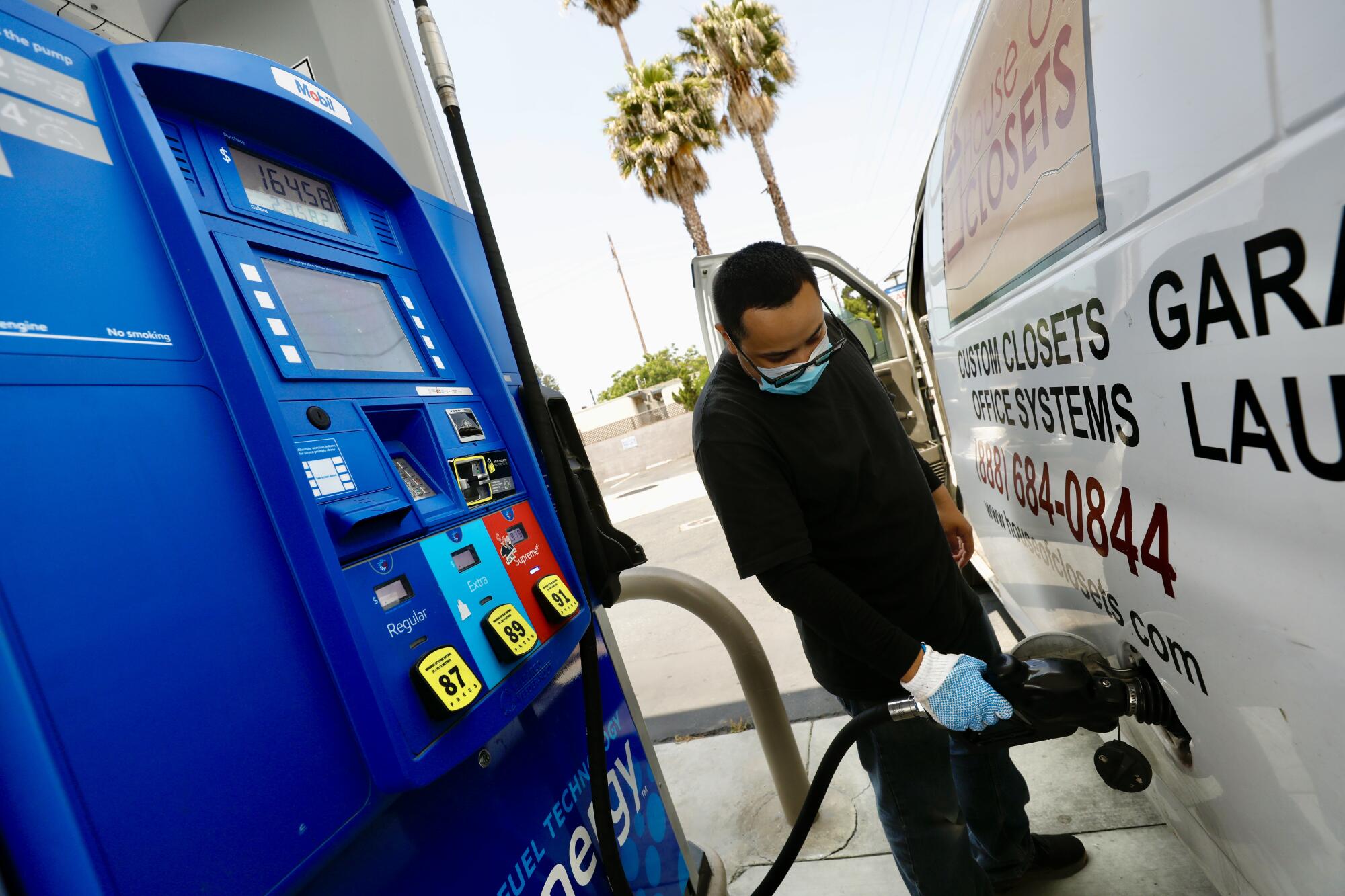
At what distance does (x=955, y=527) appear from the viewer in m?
2.17

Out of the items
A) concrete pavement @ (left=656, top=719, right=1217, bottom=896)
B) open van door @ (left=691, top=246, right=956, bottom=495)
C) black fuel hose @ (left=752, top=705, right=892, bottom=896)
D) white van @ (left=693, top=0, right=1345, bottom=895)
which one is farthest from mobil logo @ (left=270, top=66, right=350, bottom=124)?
open van door @ (left=691, top=246, right=956, bottom=495)

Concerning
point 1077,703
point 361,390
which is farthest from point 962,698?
point 361,390

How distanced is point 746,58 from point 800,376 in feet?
49.8

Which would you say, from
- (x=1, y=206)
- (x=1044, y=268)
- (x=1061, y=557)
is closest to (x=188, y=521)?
(x=1, y=206)

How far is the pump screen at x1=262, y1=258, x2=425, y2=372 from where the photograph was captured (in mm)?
1182

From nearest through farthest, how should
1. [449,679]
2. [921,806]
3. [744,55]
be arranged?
[449,679] < [921,806] < [744,55]

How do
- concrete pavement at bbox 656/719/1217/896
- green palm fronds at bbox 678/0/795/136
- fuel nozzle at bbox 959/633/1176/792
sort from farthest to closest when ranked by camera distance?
green palm fronds at bbox 678/0/795/136
concrete pavement at bbox 656/719/1217/896
fuel nozzle at bbox 959/633/1176/792

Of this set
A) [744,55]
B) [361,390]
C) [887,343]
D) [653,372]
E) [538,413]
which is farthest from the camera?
[653,372]

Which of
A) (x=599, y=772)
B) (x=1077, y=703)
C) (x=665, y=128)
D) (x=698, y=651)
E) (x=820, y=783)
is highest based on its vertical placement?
(x=665, y=128)

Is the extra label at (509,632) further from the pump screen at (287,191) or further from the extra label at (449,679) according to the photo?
the pump screen at (287,191)

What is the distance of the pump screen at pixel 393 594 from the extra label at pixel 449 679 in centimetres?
9

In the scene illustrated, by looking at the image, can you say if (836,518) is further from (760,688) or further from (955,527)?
(760,688)

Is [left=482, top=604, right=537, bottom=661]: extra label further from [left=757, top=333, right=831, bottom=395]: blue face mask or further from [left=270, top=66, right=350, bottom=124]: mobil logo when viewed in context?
[left=270, top=66, right=350, bottom=124]: mobil logo

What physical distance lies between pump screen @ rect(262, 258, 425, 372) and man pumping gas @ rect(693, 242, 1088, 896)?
2.18 feet
